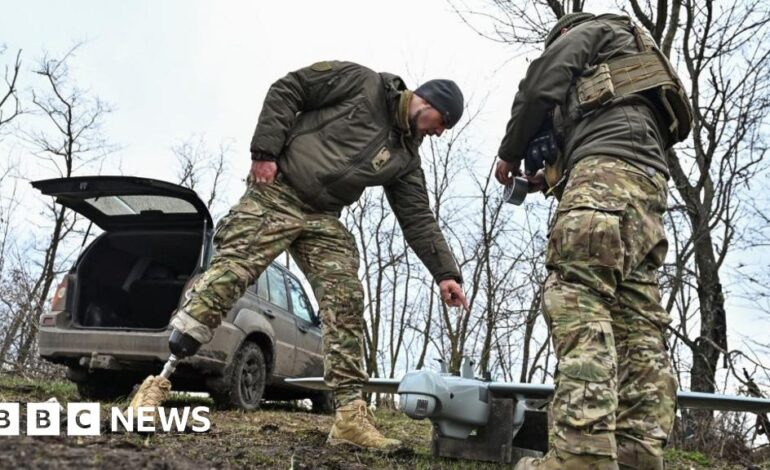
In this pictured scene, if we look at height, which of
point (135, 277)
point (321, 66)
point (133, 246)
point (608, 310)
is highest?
point (321, 66)

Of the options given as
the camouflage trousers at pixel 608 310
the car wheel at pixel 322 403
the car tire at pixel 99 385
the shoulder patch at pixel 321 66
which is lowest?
the car wheel at pixel 322 403

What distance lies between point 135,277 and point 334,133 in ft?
11.3

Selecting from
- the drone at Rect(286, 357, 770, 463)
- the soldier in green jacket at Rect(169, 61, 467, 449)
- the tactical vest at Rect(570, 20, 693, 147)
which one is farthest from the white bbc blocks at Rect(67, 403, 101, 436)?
the tactical vest at Rect(570, 20, 693, 147)

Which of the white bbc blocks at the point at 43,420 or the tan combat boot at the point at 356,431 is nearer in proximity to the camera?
the white bbc blocks at the point at 43,420

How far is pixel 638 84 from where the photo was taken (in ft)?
8.61

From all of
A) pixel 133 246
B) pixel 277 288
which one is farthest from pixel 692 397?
pixel 133 246

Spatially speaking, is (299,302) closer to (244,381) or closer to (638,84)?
(244,381)

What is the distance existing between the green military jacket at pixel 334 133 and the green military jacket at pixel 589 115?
1135 mm

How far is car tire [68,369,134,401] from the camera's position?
612 cm

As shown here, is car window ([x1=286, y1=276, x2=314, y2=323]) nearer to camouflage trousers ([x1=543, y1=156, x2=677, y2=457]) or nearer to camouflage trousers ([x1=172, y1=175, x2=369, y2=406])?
camouflage trousers ([x1=172, y1=175, x2=369, y2=406])

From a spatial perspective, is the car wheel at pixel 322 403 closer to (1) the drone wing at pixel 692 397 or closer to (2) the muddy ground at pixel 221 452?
(2) the muddy ground at pixel 221 452

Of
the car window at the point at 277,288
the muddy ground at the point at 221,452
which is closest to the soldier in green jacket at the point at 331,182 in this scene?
the muddy ground at the point at 221,452

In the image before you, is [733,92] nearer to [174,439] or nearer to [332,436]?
[332,436]

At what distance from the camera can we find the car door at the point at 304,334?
23.6 feet
